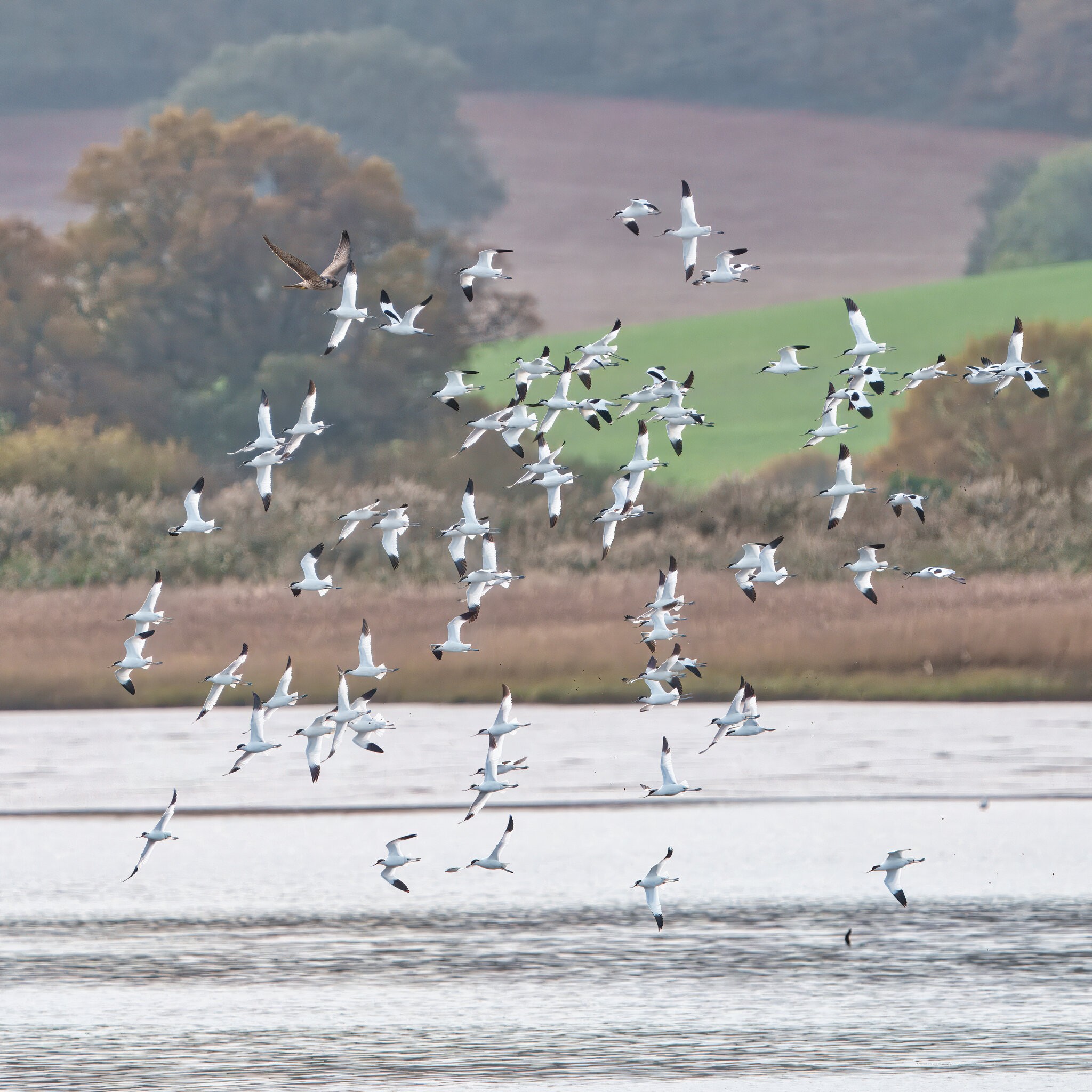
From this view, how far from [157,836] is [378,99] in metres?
85.7

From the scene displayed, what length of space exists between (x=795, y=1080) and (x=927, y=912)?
4.17 meters

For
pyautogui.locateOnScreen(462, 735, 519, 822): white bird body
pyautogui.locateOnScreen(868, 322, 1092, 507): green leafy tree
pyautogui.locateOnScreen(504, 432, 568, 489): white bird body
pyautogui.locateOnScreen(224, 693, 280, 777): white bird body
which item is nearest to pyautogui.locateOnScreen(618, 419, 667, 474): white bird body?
pyautogui.locateOnScreen(504, 432, 568, 489): white bird body

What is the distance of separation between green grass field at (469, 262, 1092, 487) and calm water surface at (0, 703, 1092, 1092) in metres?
55.6

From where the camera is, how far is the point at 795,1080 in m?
10.6

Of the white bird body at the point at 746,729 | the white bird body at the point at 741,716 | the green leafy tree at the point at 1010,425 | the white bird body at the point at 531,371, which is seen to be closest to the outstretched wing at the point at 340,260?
the white bird body at the point at 531,371

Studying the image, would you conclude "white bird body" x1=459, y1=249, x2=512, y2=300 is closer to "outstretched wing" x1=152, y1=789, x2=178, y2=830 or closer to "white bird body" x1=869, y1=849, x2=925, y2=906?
"outstretched wing" x1=152, y1=789, x2=178, y2=830

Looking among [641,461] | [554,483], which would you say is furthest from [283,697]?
[641,461]

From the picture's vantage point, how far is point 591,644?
29.4m

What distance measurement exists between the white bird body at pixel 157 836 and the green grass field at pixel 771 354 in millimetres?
58969

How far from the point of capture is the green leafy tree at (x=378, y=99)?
9488 cm

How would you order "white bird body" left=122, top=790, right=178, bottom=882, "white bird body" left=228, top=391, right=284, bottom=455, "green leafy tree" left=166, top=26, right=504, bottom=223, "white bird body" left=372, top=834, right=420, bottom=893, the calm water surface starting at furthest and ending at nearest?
1. "green leafy tree" left=166, top=26, right=504, bottom=223
2. "white bird body" left=228, top=391, right=284, bottom=455
3. "white bird body" left=122, top=790, right=178, bottom=882
4. "white bird body" left=372, top=834, right=420, bottom=893
5. the calm water surface

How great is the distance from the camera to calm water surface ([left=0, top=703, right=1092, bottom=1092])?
11.1m

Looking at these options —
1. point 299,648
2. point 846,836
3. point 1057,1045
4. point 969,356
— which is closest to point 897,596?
point 299,648

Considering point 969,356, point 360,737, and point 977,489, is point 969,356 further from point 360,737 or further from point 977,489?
point 360,737
